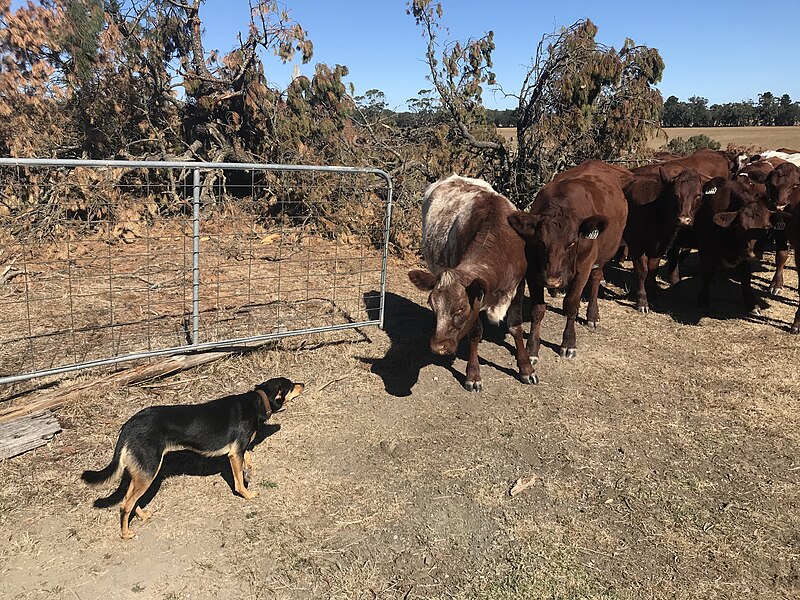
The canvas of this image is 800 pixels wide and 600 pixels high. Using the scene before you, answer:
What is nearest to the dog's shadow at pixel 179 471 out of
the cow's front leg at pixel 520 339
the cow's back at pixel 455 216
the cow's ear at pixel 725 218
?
the cow's back at pixel 455 216

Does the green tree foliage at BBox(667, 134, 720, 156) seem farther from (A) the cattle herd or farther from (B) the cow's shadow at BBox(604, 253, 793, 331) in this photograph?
(A) the cattle herd

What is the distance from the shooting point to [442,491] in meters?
4.33

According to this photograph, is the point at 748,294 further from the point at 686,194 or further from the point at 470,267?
the point at 470,267

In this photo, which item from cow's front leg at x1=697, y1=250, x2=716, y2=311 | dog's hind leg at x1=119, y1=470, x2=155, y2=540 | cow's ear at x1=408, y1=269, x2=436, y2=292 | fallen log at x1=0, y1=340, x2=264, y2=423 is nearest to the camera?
dog's hind leg at x1=119, y1=470, x2=155, y2=540

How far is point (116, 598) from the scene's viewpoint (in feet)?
10.6

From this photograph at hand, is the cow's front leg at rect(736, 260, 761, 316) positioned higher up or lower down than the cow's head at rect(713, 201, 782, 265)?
lower down

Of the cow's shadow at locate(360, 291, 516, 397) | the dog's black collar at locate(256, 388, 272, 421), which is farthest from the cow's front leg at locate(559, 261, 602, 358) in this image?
the dog's black collar at locate(256, 388, 272, 421)

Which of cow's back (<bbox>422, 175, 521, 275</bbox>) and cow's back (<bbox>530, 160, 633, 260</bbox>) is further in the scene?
cow's back (<bbox>530, 160, 633, 260</bbox>)

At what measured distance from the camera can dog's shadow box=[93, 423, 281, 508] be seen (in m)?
4.06

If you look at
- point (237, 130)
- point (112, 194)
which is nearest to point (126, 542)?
point (112, 194)

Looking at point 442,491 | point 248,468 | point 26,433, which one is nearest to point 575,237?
point 442,491

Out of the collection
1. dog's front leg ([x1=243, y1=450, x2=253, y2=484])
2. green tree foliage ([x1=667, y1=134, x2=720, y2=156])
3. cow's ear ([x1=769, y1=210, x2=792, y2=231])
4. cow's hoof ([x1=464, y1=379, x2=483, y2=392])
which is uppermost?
green tree foliage ([x1=667, y1=134, x2=720, y2=156])

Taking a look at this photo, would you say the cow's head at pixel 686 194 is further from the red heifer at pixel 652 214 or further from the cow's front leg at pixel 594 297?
the cow's front leg at pixel 594 297

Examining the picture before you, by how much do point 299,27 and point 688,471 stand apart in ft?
31.9
